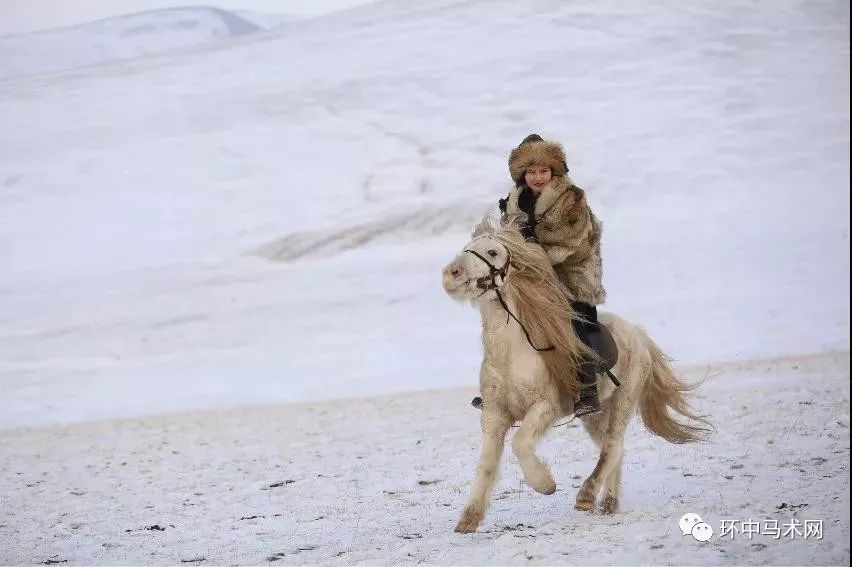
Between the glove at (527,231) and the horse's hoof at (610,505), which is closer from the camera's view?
the glove at (527,231)

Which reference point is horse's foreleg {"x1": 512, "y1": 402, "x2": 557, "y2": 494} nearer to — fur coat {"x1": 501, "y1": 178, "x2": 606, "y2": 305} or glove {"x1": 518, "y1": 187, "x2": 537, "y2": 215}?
fur coat {"x1": 501, "y1": 178, "x2": 606, "y2": 305}

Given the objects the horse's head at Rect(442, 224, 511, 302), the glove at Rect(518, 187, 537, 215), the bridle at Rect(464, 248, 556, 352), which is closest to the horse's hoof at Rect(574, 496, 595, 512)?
the bridle at Rect(464, 248, 556, 352)

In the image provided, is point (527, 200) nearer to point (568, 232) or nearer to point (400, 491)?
point (568, 232)

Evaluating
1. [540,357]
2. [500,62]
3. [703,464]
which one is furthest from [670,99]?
[540,357]

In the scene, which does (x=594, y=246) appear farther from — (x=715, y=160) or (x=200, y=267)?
(x=715, y=160)

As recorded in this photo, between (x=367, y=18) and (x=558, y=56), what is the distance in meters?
6.38

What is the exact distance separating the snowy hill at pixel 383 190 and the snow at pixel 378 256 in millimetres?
76

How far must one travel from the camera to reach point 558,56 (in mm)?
26625

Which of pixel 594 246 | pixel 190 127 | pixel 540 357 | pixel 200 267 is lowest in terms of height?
pixel 200 267

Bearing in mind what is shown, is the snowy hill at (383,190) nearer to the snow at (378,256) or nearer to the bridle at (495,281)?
the snow at (378,256)

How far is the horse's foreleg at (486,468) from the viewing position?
18.6ft

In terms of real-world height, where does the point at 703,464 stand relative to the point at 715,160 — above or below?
above

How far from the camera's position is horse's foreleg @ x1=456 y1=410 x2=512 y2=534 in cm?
566

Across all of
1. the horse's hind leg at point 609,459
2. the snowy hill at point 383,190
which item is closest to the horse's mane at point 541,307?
the horse's hind leg at point 609,459
